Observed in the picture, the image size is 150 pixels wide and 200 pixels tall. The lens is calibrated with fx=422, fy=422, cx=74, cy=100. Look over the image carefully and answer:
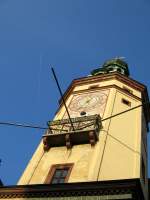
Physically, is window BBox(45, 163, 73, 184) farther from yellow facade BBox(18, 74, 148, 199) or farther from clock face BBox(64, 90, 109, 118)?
clock face BBox(64, 90, 109, 118)

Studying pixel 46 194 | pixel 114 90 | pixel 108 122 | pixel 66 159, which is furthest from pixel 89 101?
pixel 46 194

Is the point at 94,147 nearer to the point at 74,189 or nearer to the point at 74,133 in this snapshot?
the point at 74,133

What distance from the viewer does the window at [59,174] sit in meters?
17.6

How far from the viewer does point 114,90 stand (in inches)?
980

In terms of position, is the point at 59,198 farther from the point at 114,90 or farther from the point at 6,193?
the point at 114,90

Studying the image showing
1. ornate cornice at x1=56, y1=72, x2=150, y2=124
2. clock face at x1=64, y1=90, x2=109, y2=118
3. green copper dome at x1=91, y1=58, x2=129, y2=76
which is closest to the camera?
clock face at x1=64, y1=90, x2=109, y2=118

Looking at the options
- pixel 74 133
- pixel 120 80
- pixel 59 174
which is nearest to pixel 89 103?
pixel 120 80

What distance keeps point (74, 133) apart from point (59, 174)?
2302 mm

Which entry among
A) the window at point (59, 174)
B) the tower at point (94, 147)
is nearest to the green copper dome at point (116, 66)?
the tower at point (94, 147)

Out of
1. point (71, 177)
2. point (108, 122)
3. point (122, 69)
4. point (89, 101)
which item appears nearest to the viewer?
point (71, 177)

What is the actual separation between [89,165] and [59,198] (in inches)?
104

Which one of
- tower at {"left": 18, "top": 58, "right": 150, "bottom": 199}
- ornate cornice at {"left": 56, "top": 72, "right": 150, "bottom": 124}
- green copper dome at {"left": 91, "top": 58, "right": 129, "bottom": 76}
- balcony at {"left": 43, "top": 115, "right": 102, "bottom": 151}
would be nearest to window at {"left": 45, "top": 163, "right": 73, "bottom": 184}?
tower at {"left": 18, "top": 58, "right": 150, "bottom": 199}

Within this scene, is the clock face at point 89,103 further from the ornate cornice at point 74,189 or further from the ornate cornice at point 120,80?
the ornate cornice at point 74,189

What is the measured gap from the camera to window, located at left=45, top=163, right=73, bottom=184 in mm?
17562
